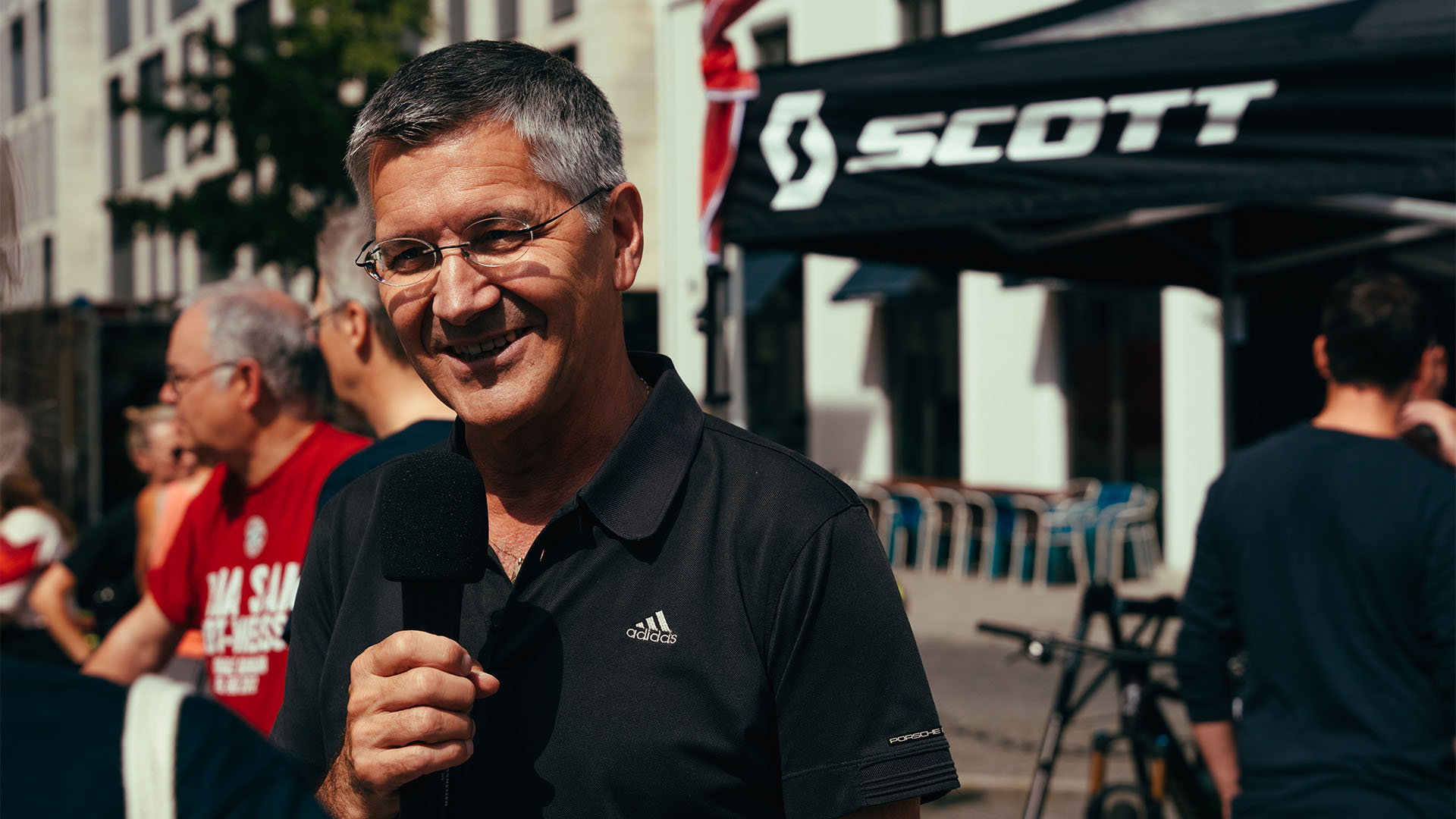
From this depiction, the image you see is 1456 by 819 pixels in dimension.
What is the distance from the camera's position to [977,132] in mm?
3898

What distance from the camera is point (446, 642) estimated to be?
1.45 metres

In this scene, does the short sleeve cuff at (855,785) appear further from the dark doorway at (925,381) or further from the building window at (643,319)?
the building window at (643,319)

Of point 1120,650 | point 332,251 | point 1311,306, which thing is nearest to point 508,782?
point 332,251

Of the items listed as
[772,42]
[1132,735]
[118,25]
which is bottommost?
[1132,735]

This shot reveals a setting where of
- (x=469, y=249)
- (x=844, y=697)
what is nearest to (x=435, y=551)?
(x=469, y=249)

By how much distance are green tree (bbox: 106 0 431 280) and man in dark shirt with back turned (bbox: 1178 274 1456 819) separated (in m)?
13.7

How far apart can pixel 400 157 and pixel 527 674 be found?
25.5 inches

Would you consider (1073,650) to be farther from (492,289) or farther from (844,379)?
(844,379)

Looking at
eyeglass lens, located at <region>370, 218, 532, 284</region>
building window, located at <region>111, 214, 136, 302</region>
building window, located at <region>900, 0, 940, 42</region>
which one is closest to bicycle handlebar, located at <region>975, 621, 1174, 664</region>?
eyeglass lens, located at <region>370, 218, 532, 284</region>

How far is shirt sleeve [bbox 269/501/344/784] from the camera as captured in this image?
73.0 inches

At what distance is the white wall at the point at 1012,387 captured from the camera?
16656 mm

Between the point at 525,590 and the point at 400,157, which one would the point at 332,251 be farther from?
the point at 525,590

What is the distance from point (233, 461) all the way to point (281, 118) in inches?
526

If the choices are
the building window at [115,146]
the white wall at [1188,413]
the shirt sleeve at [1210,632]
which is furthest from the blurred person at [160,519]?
the building window at [115,146]
